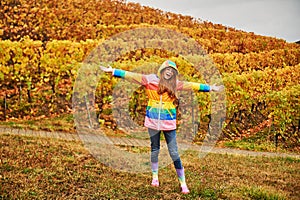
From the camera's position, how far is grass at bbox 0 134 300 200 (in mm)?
5184

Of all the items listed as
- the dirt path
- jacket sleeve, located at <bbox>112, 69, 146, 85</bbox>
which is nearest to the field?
the dirt path

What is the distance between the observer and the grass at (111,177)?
204 inches

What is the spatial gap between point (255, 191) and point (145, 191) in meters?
1.46

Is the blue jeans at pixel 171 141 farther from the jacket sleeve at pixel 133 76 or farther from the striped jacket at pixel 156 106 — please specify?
the jacket sleeve at pixel 133 76

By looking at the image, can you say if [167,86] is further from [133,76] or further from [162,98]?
[133,76]

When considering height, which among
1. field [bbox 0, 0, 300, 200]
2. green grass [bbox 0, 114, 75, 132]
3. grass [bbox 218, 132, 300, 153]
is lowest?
grass [bbox 218, 132, 300, 153]

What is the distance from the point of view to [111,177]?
602 cm

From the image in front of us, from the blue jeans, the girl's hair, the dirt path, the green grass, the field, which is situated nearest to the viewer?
the girl's hair

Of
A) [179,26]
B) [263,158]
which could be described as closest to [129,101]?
[263,158]

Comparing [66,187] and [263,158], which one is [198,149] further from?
[66,187]

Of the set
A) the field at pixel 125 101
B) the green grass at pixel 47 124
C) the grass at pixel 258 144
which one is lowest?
the grass at pixel 258 144

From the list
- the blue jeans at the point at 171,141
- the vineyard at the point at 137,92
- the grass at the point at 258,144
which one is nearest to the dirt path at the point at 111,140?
the grass at the point at 258,144

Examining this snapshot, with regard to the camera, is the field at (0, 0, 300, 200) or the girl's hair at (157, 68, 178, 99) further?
the field at (0, 0, 300, 200)

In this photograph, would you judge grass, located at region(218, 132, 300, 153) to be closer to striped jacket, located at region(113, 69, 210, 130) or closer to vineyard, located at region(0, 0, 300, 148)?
vineyard, located at region(0, 0, 300, 148)
